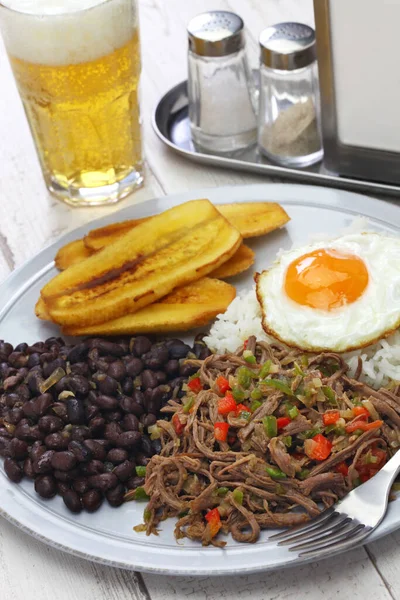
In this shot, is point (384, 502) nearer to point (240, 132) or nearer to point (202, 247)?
point (202, 247)

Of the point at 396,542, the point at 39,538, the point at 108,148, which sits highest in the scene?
the point at 108,148

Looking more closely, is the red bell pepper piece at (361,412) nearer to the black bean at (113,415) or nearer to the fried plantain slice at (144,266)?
the black bean at (113,415)

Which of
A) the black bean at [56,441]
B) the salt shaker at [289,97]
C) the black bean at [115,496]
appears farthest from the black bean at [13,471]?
the salt shaker at [289,97]

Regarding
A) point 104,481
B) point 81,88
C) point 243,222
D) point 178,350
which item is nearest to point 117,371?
point 178,350

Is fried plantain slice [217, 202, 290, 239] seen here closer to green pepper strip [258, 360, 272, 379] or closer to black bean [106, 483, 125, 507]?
green pepper strip [258, 360, 272, 379]

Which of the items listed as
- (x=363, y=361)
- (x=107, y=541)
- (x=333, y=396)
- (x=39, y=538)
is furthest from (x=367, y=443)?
(x=39, y=538)
